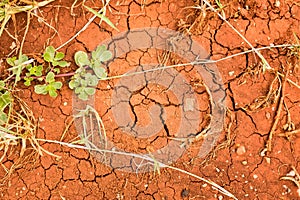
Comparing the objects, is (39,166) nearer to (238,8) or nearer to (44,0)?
(44,0)

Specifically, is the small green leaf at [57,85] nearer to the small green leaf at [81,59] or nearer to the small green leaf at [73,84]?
the small green leaf at [73,84]

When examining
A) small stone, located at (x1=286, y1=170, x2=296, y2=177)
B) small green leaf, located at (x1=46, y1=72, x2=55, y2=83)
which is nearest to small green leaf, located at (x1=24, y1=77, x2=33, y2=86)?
small green leaf, located at (x1=46, y1=72, x2=55, y2=83)

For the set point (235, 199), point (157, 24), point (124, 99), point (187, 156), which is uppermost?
point (157, 24)

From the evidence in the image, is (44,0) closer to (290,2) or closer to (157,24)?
(157,24)

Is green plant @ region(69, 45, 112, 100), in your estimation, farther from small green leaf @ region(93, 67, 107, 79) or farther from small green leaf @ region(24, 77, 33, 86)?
small green leaf @ region(24, 77, 33, 86)

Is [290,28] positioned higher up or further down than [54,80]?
higher up

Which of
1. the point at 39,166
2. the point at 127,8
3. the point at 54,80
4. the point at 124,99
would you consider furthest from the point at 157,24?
the point at 39,166

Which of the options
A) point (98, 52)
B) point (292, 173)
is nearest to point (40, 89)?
point (98, 52)
